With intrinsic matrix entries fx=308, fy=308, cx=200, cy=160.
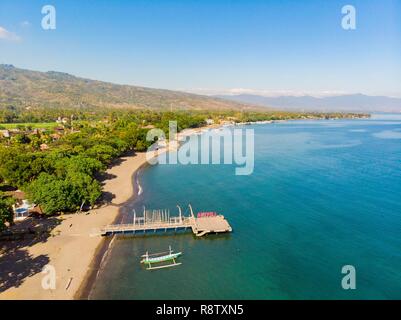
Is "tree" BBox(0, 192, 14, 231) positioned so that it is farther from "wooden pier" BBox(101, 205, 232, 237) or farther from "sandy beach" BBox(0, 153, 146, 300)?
"wooden pier" BBox(101, 205, 232, 237)

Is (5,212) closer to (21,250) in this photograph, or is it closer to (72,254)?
(21,250)

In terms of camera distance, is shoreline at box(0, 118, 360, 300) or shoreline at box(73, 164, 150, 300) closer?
shoreline at box(0, 118, 360, 300)

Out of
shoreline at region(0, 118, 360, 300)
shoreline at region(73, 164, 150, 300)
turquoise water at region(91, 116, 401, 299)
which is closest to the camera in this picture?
shoreline at region(0, 118, 360, 300)

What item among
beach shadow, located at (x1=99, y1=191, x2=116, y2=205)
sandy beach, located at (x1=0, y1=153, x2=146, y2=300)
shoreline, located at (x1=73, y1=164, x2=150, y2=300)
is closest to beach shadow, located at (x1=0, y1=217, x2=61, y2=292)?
sandy beach, located at (x1=0, y1=153, x2=146, y2=300)

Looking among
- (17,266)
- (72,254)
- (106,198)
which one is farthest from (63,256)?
(106,198)

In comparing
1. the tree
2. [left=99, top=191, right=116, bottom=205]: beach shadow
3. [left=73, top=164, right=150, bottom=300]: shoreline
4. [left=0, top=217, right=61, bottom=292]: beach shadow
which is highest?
the tree
